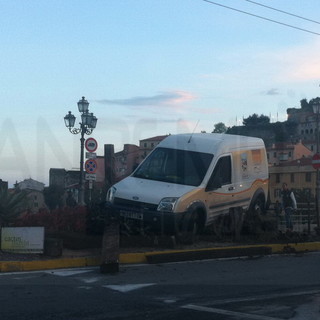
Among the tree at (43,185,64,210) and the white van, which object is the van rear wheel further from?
the tree at (43,185,64,210)

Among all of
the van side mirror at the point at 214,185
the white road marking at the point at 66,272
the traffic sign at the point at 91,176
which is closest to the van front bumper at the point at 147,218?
the van side mirror at the point at 214,185

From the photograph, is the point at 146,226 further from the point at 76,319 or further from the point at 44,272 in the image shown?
the point at 76,319

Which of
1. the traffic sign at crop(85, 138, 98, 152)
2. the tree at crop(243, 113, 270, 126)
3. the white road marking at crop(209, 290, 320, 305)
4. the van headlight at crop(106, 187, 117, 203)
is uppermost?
the tree at crop(243, 113, 270, 126)

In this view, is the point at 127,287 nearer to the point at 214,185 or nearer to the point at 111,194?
the point at 111,194

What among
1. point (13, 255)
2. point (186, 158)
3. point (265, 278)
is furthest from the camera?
point (186, 158)

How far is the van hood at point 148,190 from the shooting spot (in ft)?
41.6

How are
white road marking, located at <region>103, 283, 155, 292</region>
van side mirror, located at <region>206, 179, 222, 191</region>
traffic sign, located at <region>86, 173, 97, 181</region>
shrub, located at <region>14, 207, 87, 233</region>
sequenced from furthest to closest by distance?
traffic sign, located at <region>86, 173, 97, 181</region> < van side mirror, located at <region>206, 179, 222, 191</region> < shrub, located at <region>14, 207, 87, 233</region> < white road marking, located at <region>103, 283, 155, 292</region>

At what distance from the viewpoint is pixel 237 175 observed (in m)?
15.0

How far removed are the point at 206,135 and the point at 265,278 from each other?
6056 mm

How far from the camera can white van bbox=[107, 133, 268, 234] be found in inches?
497

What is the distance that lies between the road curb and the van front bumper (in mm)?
742

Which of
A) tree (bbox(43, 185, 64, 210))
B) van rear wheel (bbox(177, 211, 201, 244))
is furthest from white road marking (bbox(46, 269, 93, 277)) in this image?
tree (bbox(43, 185, 64, 210))

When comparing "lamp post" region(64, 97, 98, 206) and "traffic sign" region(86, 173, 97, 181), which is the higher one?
"lamp post" region(64, 97, 98, 206)

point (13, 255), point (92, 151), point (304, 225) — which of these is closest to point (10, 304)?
point (13, 255)
